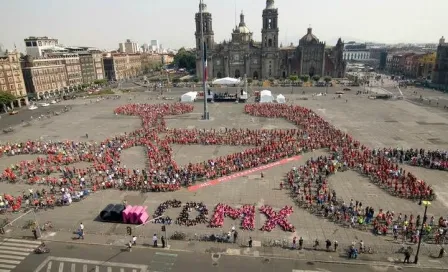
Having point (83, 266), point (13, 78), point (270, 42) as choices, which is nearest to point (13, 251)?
point (83, 266)

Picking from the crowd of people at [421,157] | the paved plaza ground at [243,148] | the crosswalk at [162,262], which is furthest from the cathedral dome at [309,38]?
the crosswalk at [162,262]

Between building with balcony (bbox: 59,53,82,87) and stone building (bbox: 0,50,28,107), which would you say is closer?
stone building (bbox: 0,50,28,107)

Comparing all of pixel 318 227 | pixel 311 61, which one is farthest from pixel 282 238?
pixel 311 61

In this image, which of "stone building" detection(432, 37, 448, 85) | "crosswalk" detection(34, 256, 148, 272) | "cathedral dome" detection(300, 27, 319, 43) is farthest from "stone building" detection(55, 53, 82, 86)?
"stone building" detection(432, 37, 448, 85)

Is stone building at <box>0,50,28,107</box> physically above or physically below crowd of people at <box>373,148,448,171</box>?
above

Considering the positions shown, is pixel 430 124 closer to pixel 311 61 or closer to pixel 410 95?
pixel 410 95

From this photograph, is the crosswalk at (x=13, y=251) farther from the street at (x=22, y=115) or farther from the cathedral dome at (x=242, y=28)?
the cathedral dome at (x=242, y=28)

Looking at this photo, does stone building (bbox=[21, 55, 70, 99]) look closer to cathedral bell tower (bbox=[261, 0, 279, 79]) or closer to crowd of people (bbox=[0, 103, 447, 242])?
crowd of people (bbox=[0, 103, 447, 242])
